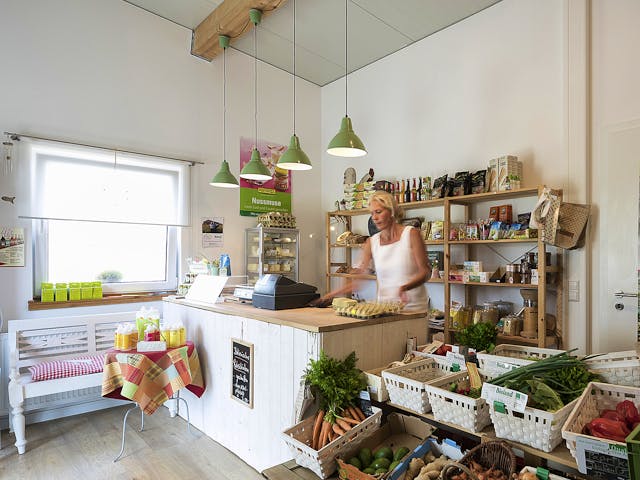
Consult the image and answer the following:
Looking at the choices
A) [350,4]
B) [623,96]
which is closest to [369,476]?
[623,96]

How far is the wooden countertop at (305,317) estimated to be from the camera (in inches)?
85.7

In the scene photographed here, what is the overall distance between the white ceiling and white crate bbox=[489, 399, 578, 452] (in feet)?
13.2

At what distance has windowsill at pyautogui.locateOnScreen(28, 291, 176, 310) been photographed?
3.61m

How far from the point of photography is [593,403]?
1508 millimetres

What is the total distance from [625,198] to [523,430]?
2656mm

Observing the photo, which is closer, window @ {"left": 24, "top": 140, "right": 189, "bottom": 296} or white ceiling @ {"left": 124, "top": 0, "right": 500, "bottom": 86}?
window @ {"left": 24, "top": 140, "right": 189, "bottom": 296}

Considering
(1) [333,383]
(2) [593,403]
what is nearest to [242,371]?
(1) [333,383]

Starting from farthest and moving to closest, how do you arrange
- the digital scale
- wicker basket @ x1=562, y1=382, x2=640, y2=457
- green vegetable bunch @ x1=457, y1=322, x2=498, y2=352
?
the digital scale → green vegetable bunch @ x1=457, y1=322, x2=498, y2=352 → wicker basket @ x1=562, y1=382, x2=640, y2=457

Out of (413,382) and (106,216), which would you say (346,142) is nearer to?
(413,382)

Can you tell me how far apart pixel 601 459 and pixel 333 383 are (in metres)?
1.09

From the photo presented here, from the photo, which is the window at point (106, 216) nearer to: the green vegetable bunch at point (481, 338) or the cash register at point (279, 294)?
the cash register at point (279, 294)

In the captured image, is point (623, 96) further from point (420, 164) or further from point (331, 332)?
point (331, 332)

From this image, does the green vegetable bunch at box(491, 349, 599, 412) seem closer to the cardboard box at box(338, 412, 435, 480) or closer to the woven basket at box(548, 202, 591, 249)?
the cardboard box at box(338, 412, 435, 480)

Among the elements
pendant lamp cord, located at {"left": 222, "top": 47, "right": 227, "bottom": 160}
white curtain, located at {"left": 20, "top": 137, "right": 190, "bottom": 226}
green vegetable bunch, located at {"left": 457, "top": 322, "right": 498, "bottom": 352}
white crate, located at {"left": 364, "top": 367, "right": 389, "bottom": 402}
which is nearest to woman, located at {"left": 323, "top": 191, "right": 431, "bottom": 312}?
green vegetable bunch, located at {"left": 457, "top": 322, "right": 498, "bottom": 352}
